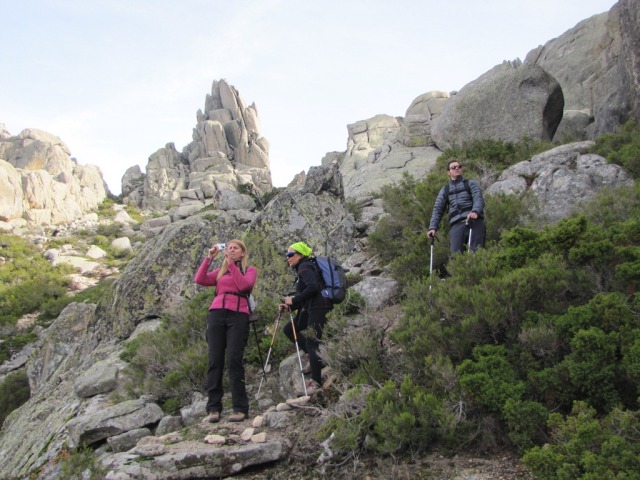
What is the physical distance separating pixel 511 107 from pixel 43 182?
55145mm

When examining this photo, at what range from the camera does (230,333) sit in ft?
22.0

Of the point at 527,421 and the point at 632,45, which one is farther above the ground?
the point at 632,45

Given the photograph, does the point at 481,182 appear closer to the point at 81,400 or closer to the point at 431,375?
the point at 431,375

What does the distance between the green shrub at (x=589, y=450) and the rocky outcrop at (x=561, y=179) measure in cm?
681

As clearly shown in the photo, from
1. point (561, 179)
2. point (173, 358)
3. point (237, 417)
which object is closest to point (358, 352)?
point (237, 417)

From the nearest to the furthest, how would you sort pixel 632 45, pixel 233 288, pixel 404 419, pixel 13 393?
pixel 404 419 → pixel 233 288 → pixel 632 45 → pixel 13 393

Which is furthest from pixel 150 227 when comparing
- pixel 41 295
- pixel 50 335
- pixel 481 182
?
pixel 481 182

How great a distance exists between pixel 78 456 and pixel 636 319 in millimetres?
5686

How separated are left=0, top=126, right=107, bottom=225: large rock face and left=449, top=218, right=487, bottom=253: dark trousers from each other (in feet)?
182

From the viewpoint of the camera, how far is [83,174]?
2761 inches

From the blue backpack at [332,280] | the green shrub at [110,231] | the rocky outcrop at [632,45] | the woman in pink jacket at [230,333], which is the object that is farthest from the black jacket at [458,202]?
the green shrub at [110,231]

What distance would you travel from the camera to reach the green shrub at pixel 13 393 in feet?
61.2

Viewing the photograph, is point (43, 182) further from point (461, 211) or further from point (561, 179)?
point (461, 211)

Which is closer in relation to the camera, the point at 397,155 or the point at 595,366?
the point at 595,366
